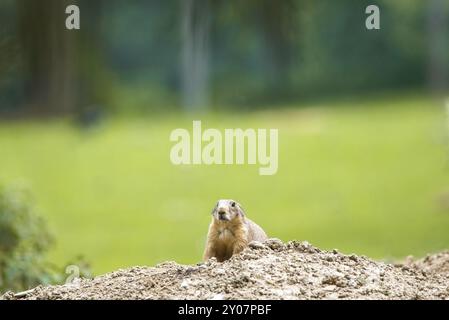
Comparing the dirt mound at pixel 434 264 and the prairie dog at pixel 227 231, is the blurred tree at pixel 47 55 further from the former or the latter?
the prairie dog at pixel 227 231

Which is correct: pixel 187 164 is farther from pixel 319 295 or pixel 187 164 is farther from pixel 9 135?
pixel 319 295

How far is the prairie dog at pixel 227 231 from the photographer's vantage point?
5777 mm

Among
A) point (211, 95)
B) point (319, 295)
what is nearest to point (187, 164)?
point (211, 95)

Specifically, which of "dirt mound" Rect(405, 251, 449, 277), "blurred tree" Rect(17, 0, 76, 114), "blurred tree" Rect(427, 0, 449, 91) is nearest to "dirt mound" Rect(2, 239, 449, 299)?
"dirt mound" Rect(405, 251, 449, 277)

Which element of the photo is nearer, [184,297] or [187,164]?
[184,297]

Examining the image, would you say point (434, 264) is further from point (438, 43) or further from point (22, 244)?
point (438, 43)

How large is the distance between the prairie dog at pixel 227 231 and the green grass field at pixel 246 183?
6.33 metres

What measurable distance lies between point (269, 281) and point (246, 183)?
1460 centimetres

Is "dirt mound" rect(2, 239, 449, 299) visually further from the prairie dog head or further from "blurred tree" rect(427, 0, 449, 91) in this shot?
"blurred tree" rect(427, 0, 449, 91)

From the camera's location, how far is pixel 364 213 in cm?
1756

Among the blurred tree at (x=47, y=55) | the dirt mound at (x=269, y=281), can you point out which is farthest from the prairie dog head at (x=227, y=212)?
the blurred tree at (x=47, y=55)

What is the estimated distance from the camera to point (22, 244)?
28.6 ft
